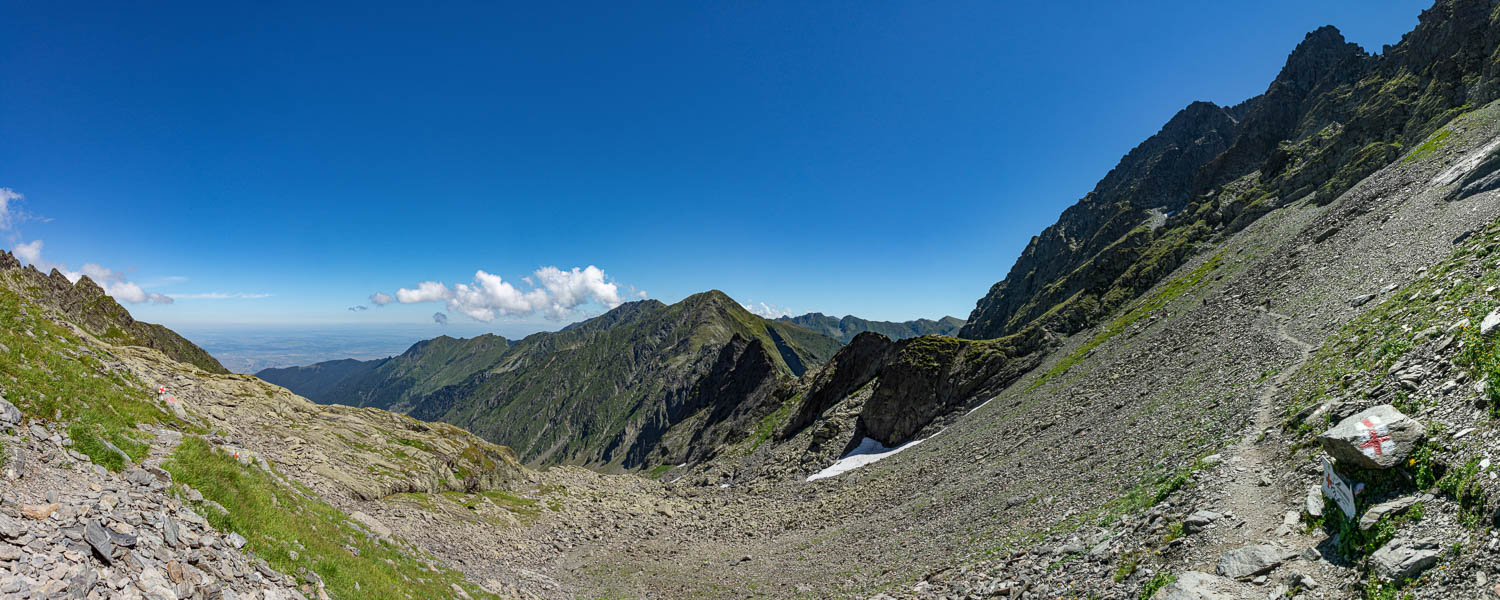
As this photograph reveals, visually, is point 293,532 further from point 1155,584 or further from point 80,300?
point 80,300

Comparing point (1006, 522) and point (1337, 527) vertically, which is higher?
point (1337, 527)

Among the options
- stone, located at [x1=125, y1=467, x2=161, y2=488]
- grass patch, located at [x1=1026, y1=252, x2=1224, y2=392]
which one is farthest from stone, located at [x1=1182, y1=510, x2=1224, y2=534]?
grass patch, located at [x1=1026, y1=252, x2=1224, y2=392]

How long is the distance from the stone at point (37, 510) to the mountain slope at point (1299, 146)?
85087 millimetres

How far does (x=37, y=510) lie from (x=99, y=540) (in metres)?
1.11

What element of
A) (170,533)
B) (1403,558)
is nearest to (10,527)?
(170,533)

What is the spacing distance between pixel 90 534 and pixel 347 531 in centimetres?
1652

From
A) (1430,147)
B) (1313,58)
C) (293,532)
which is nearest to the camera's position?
(293,532)

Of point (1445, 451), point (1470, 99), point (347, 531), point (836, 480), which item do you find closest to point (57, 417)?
point (347, 531)

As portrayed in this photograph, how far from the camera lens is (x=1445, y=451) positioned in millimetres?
10156

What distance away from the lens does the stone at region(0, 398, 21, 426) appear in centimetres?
1154

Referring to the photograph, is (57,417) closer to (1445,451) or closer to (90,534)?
(90,534)

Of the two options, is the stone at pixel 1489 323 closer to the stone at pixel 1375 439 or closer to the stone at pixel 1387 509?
the stone at pixel 1375 439

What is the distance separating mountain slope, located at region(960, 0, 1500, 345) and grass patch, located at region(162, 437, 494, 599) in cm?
7842

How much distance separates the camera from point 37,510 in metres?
8.82
